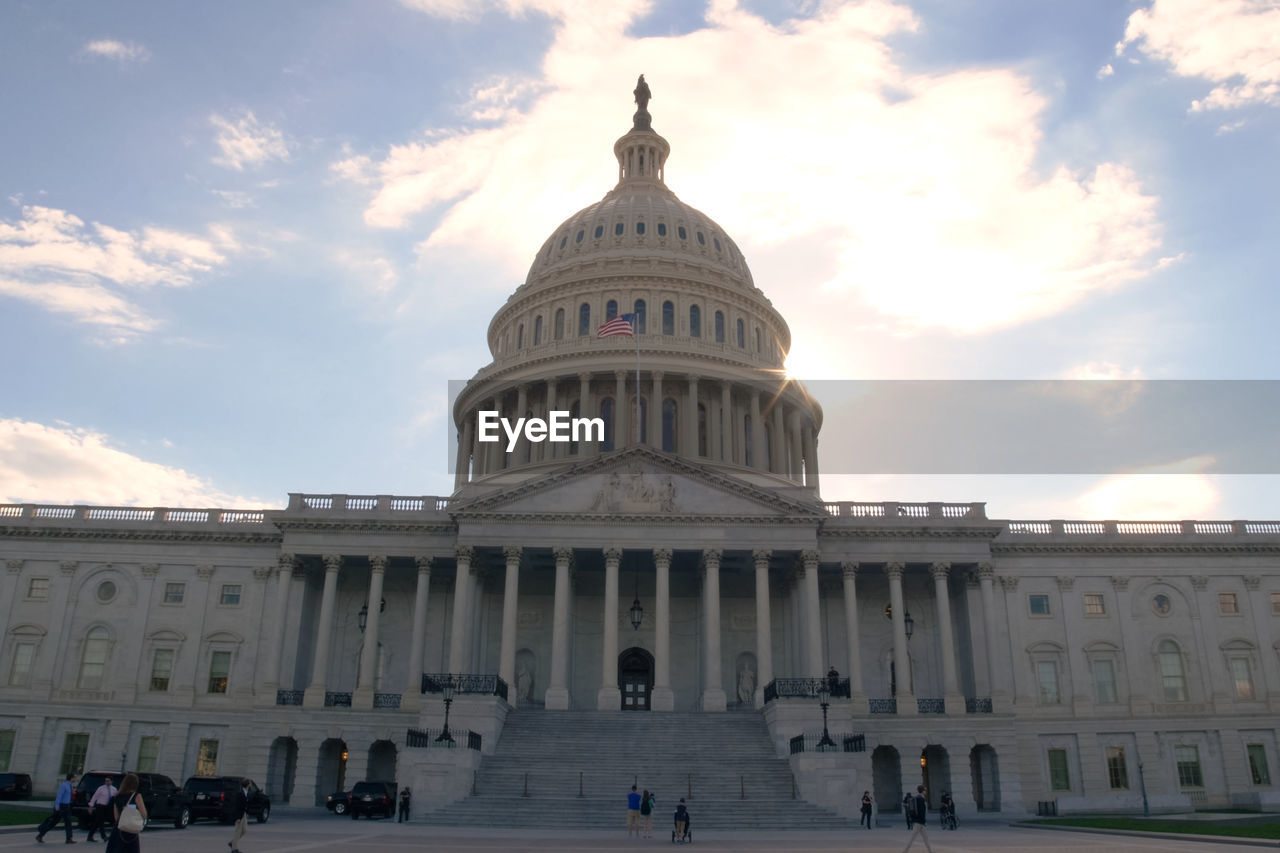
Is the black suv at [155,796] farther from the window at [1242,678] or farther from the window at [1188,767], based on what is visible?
the window at [1242,678]

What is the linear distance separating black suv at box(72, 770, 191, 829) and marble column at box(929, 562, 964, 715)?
3604cm

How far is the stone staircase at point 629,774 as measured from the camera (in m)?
37.3

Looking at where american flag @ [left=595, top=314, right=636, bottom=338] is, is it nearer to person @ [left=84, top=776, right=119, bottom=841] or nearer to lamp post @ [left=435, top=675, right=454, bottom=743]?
lamp post @ [left=435, top=675, right=454, bottom=743]

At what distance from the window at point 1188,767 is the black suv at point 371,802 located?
4148 centimetres

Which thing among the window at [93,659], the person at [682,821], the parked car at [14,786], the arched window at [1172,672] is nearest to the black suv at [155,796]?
the person at [682,821]

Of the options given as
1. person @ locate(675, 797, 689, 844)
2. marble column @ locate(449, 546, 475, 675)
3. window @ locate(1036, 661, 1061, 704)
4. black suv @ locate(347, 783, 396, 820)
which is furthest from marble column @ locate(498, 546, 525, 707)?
window @ locate(1036, 661, 1061, 704)

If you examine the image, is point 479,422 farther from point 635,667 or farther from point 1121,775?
point 1121,775

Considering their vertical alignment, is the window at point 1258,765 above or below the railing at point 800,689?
below

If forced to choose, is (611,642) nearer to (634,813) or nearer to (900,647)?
(900,647)

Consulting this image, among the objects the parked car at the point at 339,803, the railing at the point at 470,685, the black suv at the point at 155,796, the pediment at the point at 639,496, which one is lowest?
the parked car at the point at 339,803

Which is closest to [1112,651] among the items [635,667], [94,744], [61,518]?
[635,667]

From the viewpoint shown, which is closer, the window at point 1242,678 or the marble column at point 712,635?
the marble column at point 712,635

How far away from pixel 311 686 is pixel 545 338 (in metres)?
34.2

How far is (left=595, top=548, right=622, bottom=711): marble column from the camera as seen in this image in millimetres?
50031
